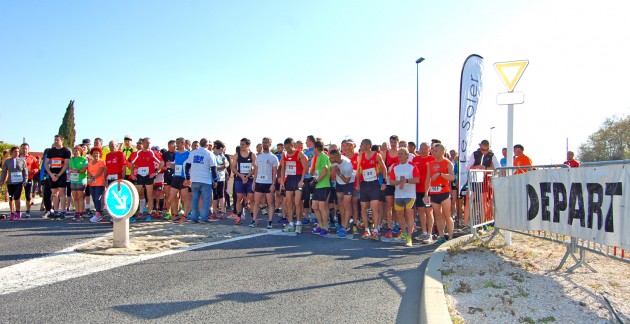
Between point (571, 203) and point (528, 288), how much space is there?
4.44ft

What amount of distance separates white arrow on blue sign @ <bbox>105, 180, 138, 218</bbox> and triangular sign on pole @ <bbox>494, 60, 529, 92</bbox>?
6.55m

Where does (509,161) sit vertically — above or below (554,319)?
above

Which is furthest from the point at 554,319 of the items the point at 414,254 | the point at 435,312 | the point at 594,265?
the point at 414,254

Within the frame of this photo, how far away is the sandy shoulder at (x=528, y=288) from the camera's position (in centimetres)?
388

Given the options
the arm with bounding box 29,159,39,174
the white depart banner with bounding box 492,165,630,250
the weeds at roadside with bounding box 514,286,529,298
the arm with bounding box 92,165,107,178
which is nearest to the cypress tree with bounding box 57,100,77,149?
the arm with bounding box 29,159,39,174

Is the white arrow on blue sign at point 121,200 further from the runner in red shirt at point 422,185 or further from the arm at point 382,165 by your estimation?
the runner in red shirt at point 422,185

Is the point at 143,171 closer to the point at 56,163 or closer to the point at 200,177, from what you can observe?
the point at 200,177

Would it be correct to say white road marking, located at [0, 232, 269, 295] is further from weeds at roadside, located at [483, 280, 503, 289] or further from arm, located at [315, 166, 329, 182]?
weeds at roadside, located at [483, 280, 503, 289]

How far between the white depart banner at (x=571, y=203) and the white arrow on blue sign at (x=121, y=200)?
6.13 m

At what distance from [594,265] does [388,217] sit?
4640mm

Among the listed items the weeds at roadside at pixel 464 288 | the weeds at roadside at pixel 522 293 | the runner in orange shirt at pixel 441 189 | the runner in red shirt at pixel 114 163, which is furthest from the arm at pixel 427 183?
the runner in red shirt at pixel 114 163

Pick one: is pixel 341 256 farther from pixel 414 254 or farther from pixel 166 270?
pixel 166 270

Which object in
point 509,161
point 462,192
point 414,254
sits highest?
point 509,161

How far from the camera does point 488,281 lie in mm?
4918
